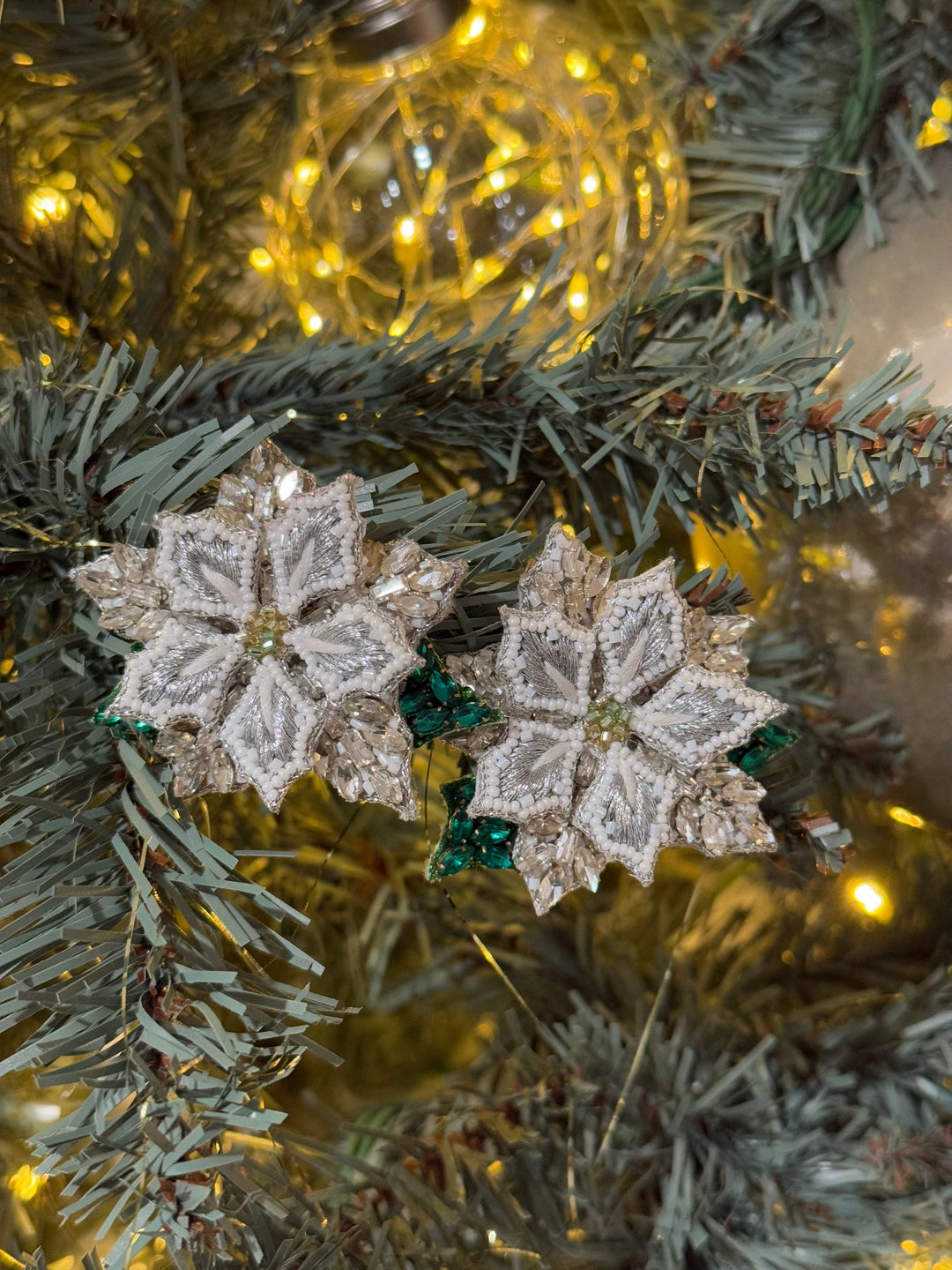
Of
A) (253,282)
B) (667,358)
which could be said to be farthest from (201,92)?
(667,358)

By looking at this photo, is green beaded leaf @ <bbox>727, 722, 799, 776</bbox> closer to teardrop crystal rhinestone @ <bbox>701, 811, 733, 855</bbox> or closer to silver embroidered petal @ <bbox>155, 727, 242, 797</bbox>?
teardrop crystal rhinestone @ <bbox>701, 811, 733, 855</bbox>

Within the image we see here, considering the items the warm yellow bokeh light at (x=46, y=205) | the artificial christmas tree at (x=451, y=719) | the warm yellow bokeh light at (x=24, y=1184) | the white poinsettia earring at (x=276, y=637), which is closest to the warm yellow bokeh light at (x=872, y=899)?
the artificial christmas tree at (x=451, y=719)

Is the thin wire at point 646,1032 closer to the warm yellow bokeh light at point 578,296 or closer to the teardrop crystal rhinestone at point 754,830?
the teardrop crystal rhinestone at point 754,830

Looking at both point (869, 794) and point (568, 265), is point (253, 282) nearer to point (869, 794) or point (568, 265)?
point (568, 265)

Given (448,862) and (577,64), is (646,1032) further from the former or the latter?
(577,64)

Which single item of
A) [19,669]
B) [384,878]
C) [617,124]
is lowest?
[384,878]

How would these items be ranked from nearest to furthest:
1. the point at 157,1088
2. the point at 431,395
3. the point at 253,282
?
1. the point at 157,1088
2. the point at 431,395
3. the point at 253,282

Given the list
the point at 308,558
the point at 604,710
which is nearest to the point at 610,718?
the point at 604,710
